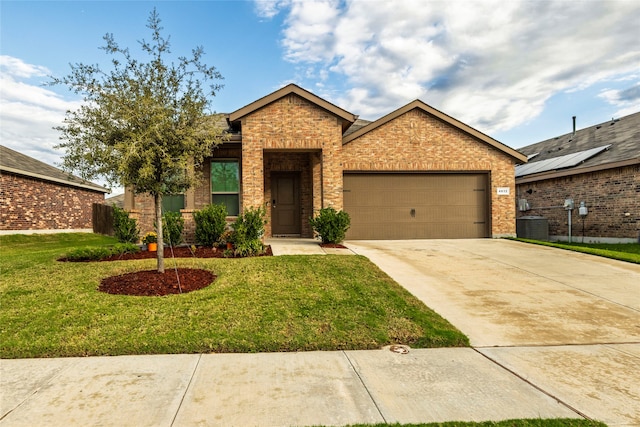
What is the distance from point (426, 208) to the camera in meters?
12.9

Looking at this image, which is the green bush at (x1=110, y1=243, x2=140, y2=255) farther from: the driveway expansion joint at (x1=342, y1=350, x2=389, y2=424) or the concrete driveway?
the driveway expansion joint at (x1=342, y1=350, x2=389, y2=424)

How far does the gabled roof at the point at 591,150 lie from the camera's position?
43.6ft

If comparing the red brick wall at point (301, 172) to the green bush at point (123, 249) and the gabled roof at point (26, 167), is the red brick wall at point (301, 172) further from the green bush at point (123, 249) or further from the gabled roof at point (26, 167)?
the gabled roof at point (26, 167)

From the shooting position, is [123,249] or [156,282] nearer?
[156,282]

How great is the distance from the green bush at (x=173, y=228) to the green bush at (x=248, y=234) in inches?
89.7

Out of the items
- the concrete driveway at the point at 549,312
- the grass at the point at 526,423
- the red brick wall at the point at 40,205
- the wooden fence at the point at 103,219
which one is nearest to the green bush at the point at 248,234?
the concrete driveway at the point at 549,312

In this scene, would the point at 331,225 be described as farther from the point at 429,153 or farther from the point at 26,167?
the point at 26,167

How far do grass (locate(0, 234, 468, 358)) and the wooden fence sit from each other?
42.4 ft

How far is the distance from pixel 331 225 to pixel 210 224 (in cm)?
346

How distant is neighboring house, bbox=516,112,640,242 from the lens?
41.2 ft

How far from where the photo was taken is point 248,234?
360 inches

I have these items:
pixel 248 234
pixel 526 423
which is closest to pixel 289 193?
pixel 248 234

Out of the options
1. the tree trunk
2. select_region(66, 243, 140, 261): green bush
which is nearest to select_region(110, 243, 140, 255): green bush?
select_region(66, 243, 140, 261): green bush

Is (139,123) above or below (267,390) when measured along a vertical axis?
above
